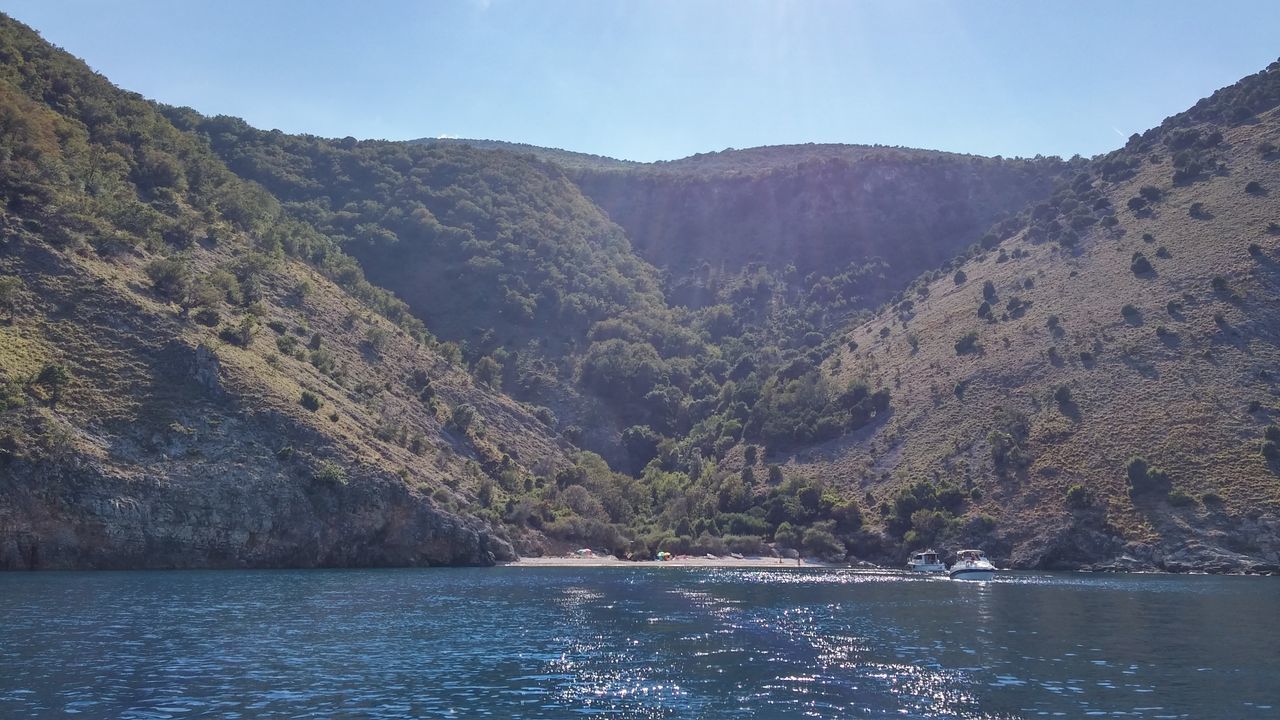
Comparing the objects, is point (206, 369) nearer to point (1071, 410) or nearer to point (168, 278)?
point (168, 278)

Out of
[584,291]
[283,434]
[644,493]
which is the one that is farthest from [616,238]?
[283,434]

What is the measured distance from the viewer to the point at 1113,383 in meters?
86.9

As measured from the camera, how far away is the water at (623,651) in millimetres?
25969

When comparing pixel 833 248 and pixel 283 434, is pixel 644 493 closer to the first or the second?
pixel 283 434

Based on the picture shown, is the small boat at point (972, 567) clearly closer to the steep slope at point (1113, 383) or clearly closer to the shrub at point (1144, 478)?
the steep slope at point (1113, 383)

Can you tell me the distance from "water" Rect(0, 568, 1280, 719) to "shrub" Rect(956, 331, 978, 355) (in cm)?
4698

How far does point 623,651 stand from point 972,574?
45.6 metres

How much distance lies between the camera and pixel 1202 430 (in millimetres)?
78375

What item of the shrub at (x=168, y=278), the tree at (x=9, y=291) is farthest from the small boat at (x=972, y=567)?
the tree at (x=9, y=291)

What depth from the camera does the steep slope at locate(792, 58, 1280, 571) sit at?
75.6 m

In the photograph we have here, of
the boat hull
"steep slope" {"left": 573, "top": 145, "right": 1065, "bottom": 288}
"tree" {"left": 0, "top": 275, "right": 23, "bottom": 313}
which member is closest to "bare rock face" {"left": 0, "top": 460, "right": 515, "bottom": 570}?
"tree" {"left": 0, "top": 275, "right": 23, "bottom": 313}

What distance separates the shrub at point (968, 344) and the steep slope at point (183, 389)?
4656 centimetres

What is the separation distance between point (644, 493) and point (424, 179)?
80.4m

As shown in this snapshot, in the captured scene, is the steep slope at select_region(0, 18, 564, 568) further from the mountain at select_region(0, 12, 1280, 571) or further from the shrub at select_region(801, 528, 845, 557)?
the shrub at select_region(801, 528, 845, 557)
